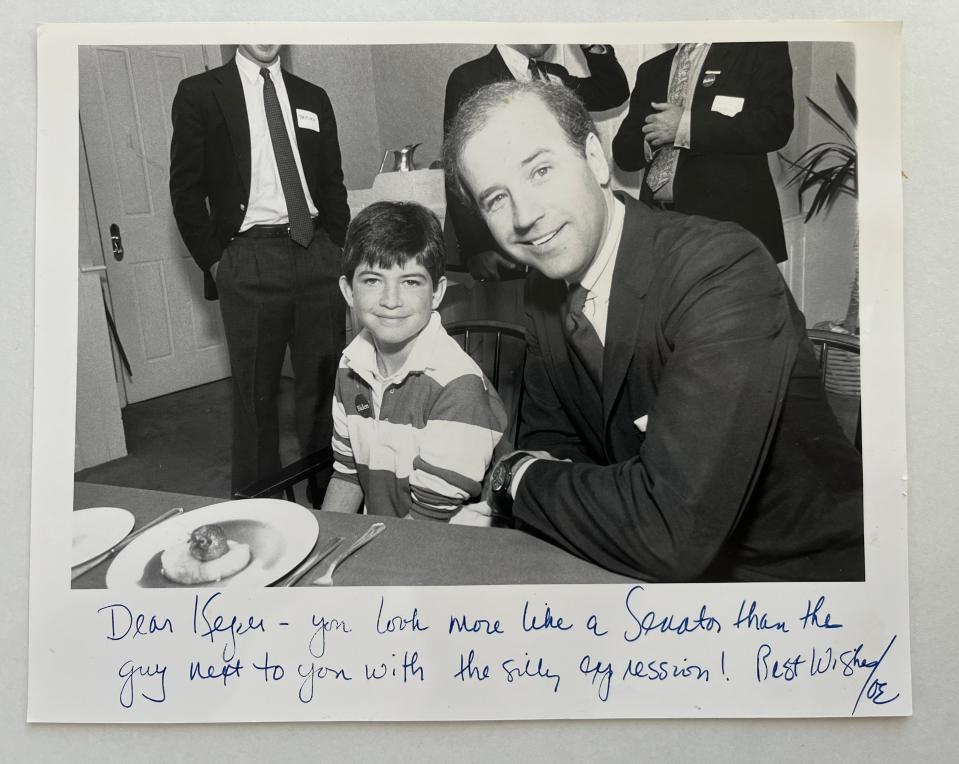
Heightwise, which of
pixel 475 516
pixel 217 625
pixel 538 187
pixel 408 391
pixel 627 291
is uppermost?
pixel 538 187

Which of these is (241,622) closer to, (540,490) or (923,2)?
(540,490)

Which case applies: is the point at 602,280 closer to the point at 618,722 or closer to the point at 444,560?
the point at 444,560

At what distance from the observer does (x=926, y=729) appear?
0.86 metres

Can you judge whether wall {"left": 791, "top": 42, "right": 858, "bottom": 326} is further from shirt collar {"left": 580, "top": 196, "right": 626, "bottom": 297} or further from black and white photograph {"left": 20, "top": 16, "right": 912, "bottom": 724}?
shirt collar {"left": 580, "top": 196, "right": 626, "bottom": 297}

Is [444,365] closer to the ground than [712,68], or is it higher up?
closer to the ground

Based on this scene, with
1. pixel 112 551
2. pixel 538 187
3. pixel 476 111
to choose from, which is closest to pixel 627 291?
pixel 538 187

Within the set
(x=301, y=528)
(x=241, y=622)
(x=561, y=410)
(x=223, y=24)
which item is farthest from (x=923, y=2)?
(x=241, y=622)

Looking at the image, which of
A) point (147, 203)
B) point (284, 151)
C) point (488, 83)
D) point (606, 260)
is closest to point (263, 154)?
point (284, 151)

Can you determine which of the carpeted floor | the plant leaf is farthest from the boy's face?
the plant leaf

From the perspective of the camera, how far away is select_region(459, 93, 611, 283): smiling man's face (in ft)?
2.72

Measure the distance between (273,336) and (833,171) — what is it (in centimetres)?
60

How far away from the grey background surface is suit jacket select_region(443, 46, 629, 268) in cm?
6

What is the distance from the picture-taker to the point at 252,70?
85 centimetres

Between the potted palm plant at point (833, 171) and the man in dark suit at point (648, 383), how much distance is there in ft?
0.24
